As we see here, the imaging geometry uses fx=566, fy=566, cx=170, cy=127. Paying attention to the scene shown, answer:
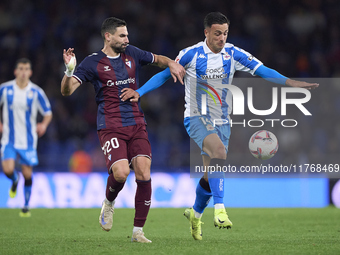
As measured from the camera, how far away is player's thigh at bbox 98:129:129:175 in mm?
5913

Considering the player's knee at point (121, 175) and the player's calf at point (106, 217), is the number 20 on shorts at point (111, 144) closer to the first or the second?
the player's knee at point (121, 175)

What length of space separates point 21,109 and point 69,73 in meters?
4.90

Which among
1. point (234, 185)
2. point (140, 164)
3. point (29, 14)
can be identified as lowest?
point (234, 185)

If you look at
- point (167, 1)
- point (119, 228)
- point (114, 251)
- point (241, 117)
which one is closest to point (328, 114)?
point (241, 117)

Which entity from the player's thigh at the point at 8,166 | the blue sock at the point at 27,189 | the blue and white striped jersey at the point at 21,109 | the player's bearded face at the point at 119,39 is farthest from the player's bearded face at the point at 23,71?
the player's bearded face at the point at 119,39

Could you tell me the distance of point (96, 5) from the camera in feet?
59.7

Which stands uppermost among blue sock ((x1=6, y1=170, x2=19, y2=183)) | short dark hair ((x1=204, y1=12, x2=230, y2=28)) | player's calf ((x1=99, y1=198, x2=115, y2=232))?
short dark hair ((x1=204, y1=12, x2=230, y2=28))

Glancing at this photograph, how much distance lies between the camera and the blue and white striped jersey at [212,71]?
6.46 metres

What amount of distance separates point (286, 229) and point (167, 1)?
40.8 ft

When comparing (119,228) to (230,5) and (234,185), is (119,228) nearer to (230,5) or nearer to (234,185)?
(234,185)

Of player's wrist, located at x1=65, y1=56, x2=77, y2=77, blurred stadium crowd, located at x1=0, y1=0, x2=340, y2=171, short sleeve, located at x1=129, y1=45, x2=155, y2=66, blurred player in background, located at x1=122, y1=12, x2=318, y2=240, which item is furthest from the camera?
blurred stadium crowd, located at x1=0, y1=0, x2=340, y2=171

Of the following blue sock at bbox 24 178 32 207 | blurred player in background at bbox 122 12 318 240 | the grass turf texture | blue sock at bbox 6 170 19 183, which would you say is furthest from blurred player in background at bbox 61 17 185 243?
blue sock at bbox 6 170 19 183

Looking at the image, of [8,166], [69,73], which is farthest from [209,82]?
[8,166]

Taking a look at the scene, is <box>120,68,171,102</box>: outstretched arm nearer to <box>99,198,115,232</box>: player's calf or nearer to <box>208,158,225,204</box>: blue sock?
<box>208,158,225,204</box>: blue sock
